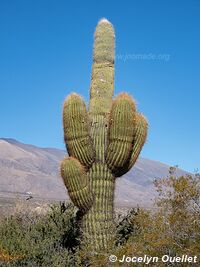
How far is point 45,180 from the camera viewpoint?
12419 cm

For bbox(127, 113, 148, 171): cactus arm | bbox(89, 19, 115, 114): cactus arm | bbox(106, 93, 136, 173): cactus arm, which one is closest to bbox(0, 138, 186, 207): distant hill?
bbox(89, 19, 115, 114): cactus arm

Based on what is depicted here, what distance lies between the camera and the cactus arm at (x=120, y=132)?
10.7 meters

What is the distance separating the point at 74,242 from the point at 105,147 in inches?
106

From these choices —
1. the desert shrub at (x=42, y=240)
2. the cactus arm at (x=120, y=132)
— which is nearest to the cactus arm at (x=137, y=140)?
the cactus arm at (x=120, y=132)

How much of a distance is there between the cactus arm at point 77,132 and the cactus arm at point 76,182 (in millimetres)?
309

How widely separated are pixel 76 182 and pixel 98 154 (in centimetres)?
91

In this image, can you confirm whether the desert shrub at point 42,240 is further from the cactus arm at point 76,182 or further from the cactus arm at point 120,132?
the cactus arm at point 120,132

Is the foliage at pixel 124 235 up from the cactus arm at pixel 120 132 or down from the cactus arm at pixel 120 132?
down

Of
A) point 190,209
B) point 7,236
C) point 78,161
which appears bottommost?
point 7,236

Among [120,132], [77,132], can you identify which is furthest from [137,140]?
[77,132]

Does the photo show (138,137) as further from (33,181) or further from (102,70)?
(33,181)

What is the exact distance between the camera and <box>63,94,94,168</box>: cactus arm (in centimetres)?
1077

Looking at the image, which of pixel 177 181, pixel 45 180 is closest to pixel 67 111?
pixel 177 181

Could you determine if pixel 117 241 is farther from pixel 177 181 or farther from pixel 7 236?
pixel 7 236
